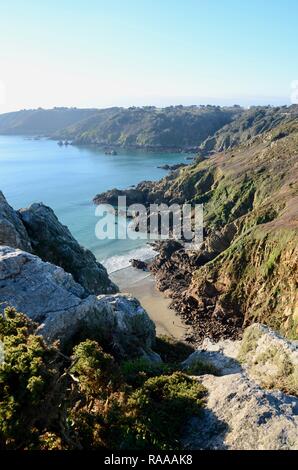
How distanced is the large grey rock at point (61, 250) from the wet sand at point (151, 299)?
641 centimetres

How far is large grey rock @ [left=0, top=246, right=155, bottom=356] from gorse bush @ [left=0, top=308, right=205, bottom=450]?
13.8 feet

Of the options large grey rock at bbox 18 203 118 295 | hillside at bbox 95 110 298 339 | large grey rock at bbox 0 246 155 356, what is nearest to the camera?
large grey rock at bbox 0 246 155 356

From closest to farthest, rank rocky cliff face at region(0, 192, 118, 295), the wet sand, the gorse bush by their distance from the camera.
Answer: the gorse bush < rocky cliff face at region(0, 192, 118, 295) < the wet sand

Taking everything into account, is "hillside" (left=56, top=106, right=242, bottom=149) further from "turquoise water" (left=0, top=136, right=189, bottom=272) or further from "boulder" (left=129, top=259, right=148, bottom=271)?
"boulder" (left=129, top=259, right=148, bottom=271)

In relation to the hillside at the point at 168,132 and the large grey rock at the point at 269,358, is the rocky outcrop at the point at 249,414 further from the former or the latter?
the hillside at the point at 168,132

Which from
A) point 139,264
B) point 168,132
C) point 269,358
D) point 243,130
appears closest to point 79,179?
point 139,264

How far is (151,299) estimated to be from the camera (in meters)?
39.6

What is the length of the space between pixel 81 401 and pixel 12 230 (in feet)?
49.0

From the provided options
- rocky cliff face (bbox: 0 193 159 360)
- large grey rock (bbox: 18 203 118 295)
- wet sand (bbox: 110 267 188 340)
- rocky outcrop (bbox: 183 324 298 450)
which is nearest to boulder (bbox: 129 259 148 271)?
wet sand (bbox: 110 267 188 340)

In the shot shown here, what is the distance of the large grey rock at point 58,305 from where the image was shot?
1709 cm

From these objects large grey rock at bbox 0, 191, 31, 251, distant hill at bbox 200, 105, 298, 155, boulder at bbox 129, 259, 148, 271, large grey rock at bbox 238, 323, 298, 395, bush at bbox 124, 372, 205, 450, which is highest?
distant hill at bbox 200, 105, 298, 155

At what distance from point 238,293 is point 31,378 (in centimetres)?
2757

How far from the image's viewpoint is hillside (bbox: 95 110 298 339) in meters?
32.5
